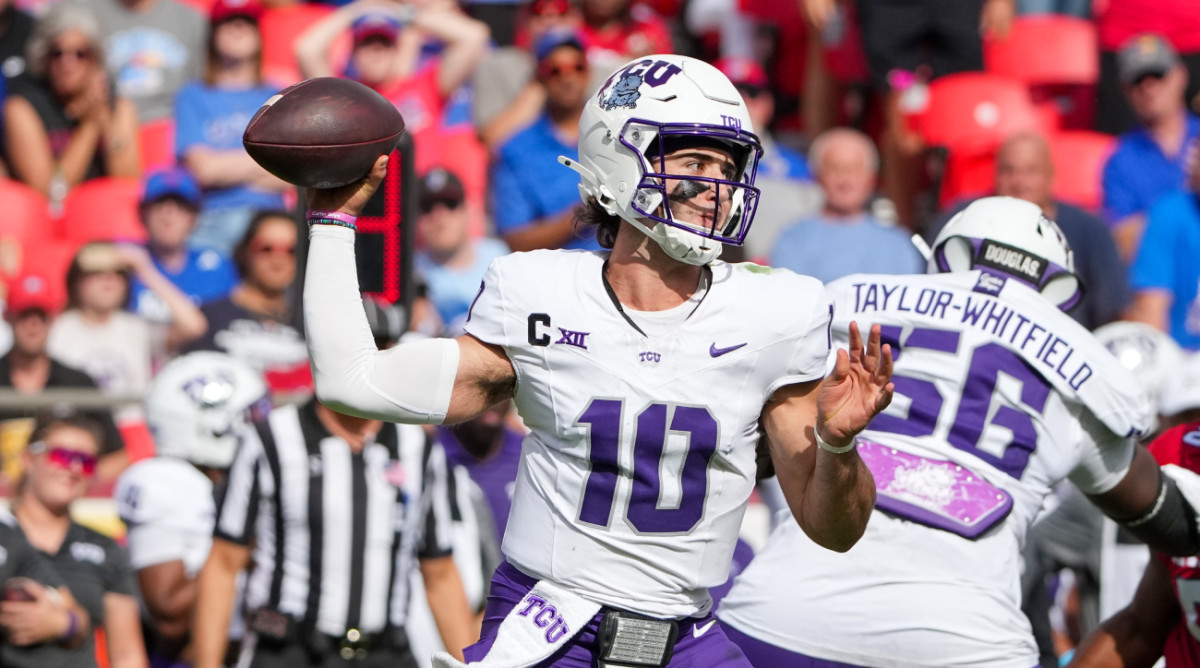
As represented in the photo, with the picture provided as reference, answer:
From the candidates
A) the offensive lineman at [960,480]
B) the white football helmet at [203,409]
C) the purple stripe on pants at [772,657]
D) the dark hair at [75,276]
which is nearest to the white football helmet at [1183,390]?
the offensive lineman at [960,480]

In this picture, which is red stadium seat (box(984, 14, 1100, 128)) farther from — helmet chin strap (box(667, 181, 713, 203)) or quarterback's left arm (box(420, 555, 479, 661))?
helmet chin strap (box(667, 181, 713, 203))

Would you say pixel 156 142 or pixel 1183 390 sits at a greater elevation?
pixel 1183 390

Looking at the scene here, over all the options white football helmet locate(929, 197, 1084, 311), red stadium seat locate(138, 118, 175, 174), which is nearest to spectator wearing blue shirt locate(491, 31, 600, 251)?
red stadium seat locate(138, 118, 175, 174)

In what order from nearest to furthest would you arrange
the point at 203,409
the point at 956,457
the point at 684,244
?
the point at 684,244, the point at 956,457, the point at 203,409

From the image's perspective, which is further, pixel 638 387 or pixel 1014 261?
pixel 1014 261

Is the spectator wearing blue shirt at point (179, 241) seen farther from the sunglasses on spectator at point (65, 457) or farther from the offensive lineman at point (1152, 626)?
the offensive lineman at point (1152, 626)

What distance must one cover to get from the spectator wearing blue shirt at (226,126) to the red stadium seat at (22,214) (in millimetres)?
809

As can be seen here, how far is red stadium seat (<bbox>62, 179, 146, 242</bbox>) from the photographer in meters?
9.21

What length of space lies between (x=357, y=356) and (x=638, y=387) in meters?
0.59

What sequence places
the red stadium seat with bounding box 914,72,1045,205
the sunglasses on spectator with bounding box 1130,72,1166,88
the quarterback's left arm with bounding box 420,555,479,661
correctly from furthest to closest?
the red stadium seat with bounding box 914,72,1045,205 < the sunglasses on spectator with bounding box 1130,72,1166,88 < the quarterback's left arm with bounding box 420,555,479,661

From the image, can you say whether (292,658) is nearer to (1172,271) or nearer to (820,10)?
(1172,271)

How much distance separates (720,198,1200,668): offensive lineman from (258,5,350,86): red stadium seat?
623 cm

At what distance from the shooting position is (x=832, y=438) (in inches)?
134

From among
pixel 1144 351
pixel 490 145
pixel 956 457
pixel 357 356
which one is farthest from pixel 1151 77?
pixel 357 356
